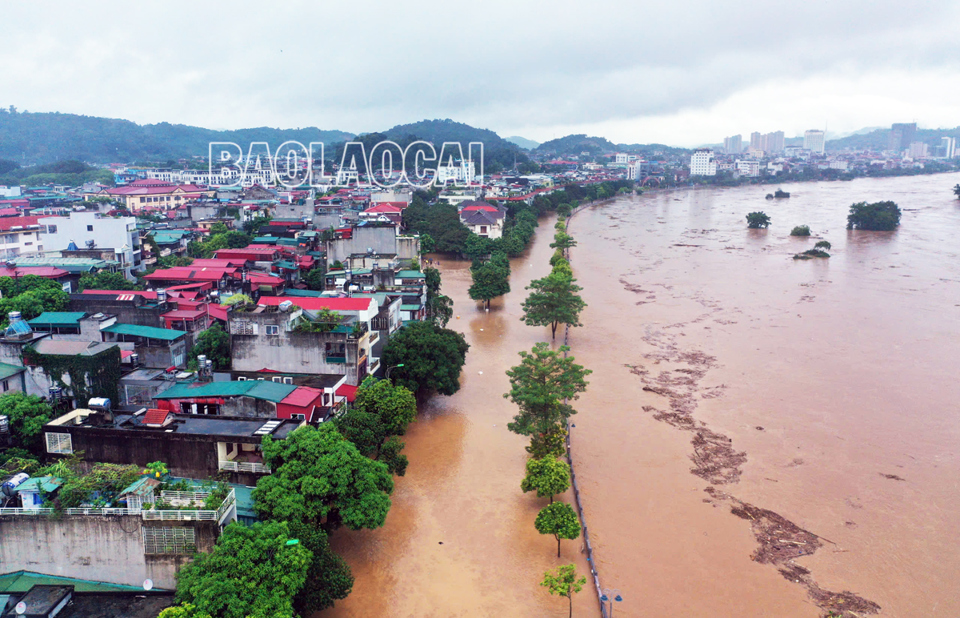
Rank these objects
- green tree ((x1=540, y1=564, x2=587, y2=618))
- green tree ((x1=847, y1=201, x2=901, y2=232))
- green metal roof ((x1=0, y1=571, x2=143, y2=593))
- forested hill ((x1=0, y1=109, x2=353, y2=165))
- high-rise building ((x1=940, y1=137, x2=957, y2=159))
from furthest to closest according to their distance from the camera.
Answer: high-rise building ((x1=940, y1=137, x2=957, y2=159))
forested hill ((x1=0, y1=109, x2=353, y2=165))
green tree ((x1=847, y1=201, x2=901, y2=232))
green tree ((x1=540, y1=564, x2=587, y2=618))
green metal roof ((x1=0, y1=571, x2=143, y2=593))

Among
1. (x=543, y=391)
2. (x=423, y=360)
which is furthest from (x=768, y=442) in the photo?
(x=423, y=360)

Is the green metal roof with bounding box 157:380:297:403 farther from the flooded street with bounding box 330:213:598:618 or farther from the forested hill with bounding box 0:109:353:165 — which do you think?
the forested hill with bounding box 0:109:353:165

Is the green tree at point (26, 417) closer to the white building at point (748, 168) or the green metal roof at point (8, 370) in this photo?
the green metal roof at point (8, 370)

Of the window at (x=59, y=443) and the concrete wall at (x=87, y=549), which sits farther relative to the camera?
the window at (x=59, y=443)

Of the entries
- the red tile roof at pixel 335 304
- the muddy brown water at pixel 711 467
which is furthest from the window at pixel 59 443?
the red tile roof at pixel 335 304

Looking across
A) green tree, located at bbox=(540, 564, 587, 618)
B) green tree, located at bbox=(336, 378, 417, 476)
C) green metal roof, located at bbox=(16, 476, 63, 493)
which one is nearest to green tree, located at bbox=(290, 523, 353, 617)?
Answer: green tree, located at bbox=(540, 564, 587, 618)

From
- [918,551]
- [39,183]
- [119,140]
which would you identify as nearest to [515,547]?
[918,551]

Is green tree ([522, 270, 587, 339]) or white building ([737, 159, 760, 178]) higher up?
white building ([737, 159, 760, 178])
